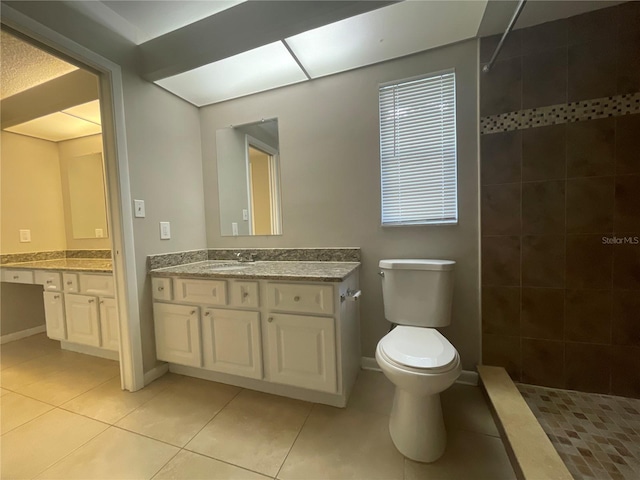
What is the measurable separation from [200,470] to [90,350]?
76.2 inches

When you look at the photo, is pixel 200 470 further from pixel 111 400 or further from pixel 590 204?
pixel 590 204

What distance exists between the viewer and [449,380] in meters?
1.08

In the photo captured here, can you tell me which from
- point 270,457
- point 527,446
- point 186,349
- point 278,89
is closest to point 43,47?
point 278,89

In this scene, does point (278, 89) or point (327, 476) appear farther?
point (278, 89)

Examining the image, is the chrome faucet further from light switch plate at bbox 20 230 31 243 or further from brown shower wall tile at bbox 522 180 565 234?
light switch plate at bbox 20 230 31 243

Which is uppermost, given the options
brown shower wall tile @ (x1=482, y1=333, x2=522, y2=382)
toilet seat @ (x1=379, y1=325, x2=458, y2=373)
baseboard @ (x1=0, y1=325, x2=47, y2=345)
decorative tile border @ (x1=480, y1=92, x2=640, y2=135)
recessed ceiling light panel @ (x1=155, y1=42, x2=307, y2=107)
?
recessed ceiling light panel @ (x1=155, y1=42, x2=307, y2=107)

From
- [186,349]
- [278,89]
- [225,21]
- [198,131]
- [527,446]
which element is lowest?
[527,446]

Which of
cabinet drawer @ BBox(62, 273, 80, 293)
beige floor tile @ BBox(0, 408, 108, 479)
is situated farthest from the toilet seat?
cabinet drawer @ BBox(62, 273, 80, 293)

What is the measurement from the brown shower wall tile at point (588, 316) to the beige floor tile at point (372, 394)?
3.70ft

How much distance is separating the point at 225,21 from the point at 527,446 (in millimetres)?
2642

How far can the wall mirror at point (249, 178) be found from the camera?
2025mm

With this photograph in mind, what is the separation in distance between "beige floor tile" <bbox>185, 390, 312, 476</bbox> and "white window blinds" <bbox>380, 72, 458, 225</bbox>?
1365 mm

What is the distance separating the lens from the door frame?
1528 mm

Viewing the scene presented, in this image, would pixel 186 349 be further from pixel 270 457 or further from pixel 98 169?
pixel 98 169
